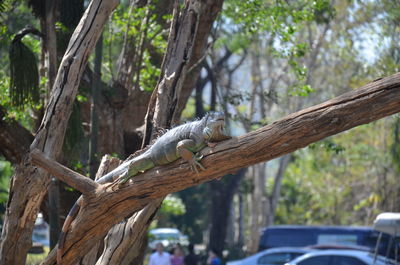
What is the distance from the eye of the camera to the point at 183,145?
653 centimetres

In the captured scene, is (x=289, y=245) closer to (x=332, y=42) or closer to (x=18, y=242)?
(x=332, y=42)

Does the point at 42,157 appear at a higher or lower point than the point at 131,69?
lower

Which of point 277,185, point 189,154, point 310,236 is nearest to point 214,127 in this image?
point 189,154

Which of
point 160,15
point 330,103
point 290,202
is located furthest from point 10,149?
point 290,202

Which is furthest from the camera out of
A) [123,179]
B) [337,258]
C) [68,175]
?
[337,258]

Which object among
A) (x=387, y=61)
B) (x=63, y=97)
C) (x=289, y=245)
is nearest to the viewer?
(x=63, y=97)

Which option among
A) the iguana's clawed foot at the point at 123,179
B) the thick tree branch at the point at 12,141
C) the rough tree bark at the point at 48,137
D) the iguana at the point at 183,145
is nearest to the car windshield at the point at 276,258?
the thick tree branch at the point at 12,141

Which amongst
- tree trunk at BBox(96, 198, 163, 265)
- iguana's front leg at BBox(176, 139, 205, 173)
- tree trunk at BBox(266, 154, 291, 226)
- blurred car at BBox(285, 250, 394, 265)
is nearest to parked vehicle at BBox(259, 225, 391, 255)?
tree trunk at BBox(266, 154, 291, 226)

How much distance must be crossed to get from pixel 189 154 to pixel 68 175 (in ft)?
4.83

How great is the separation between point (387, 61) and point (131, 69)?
919 centimetres

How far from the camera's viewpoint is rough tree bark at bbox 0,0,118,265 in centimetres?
895

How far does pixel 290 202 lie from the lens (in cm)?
4103

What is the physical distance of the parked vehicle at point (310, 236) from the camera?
22.8 meters

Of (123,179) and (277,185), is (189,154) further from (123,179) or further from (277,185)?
(277,185)
